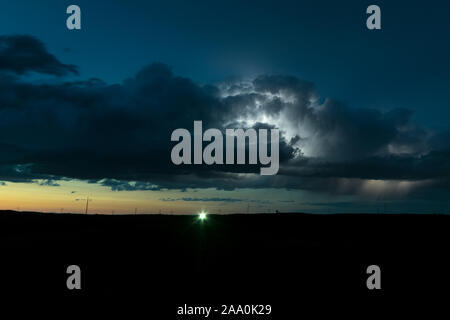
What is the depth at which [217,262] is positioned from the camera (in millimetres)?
34938

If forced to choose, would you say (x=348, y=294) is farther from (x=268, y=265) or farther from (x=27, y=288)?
(x=27, y=288)

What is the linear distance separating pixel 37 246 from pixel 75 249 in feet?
20.8

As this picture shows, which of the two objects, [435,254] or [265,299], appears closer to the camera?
[265,299]

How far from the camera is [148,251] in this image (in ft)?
131

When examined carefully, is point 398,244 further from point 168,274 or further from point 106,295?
point 106,295

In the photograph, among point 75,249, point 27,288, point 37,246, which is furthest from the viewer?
point 37,246

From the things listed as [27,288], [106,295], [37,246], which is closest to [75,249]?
[37,246]

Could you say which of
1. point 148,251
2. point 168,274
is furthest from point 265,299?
point 148,251
